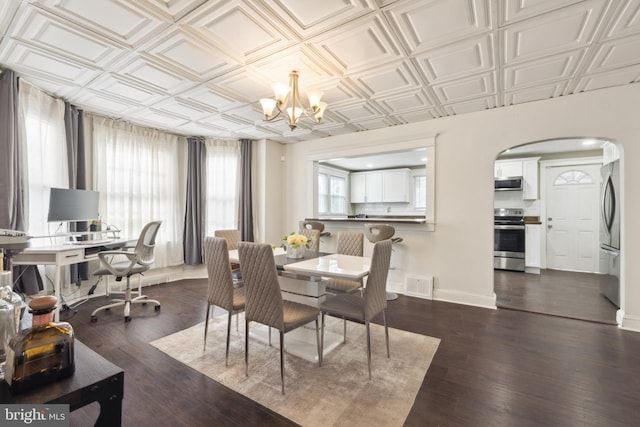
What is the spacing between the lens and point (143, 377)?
6.81ft

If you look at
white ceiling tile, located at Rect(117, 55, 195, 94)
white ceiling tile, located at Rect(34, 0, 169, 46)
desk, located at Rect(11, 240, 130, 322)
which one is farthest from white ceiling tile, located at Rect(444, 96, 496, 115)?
desk, located at Rect(11, 240, 130, 322)

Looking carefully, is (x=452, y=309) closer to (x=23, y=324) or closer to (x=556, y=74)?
(x=556, y=74)

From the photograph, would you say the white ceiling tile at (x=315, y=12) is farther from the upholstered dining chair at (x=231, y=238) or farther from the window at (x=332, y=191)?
the window at (x=332, y=191)

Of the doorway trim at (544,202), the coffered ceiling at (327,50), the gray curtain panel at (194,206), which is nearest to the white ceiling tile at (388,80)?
the coffered ceiling at (327,50)

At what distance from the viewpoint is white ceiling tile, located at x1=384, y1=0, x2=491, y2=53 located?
73.0 inches

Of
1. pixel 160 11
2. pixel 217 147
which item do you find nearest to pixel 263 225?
pixel 217 147

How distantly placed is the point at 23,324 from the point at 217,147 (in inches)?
175

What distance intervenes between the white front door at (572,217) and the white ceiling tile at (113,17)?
7122 mm

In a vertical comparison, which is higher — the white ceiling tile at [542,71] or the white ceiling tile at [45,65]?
the white ceiling tile at [45,65]

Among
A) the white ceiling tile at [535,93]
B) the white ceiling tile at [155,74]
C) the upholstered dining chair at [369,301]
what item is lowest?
the upholstered dining chair at [369,301]

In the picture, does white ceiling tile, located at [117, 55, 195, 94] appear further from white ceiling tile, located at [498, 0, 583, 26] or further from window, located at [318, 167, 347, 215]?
window, located at [318, 167, 347, 215]

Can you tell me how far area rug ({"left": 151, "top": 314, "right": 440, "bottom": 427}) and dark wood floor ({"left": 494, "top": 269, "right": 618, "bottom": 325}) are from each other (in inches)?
77.0

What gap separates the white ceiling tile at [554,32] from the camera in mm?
1905

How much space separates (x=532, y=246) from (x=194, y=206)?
6539mm
